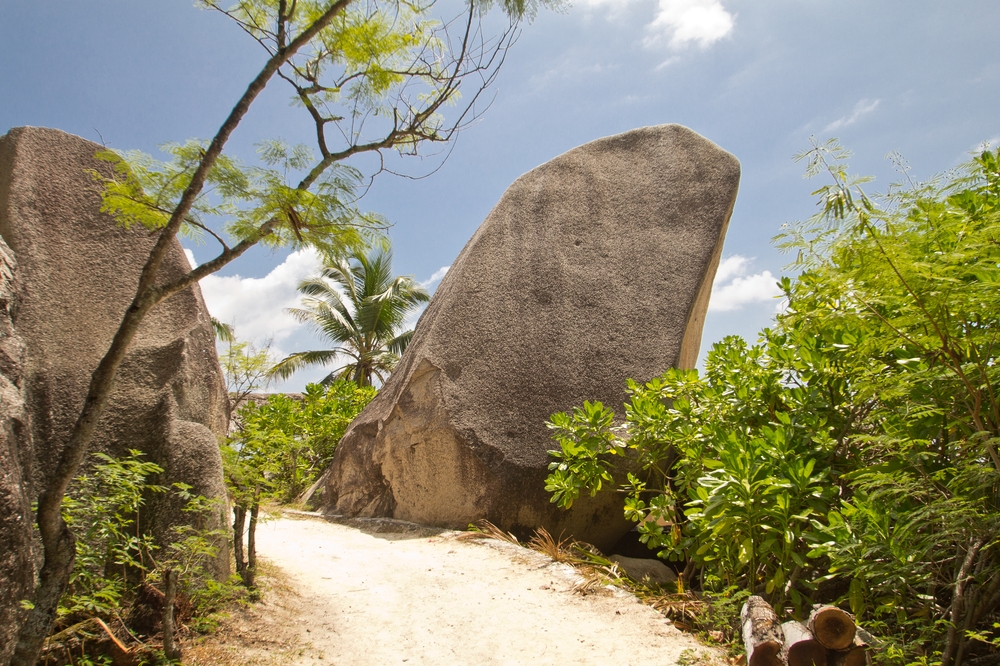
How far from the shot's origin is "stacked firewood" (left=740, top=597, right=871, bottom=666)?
3.12 metres

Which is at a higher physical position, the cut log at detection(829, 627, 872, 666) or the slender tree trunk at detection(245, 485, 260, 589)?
the slender tree trunk at detection(245, 485, 260, 589)

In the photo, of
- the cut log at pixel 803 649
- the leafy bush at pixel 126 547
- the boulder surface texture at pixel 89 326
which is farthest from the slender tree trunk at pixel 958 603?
the boulder surface texture at pixel 89 326

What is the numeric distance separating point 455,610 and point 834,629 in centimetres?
256

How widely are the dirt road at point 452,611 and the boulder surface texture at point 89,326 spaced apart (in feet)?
3.11

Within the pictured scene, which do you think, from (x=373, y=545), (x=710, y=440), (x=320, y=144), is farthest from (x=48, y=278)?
(x=710, y=440)

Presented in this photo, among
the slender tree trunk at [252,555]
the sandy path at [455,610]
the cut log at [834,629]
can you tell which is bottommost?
the sandy path at [455,610]

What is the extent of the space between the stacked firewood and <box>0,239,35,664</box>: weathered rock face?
3534mm


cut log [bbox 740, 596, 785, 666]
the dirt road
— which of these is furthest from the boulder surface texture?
cut log [bbox 740, 596, 785, 666]

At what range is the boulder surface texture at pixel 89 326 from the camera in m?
3.73

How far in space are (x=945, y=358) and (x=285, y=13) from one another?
12.8ft

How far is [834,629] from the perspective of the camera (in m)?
3.12

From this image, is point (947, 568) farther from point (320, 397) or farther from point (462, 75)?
point (320, 397)

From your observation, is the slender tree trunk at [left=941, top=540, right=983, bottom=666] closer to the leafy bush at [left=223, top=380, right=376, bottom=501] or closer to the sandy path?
the sandy path

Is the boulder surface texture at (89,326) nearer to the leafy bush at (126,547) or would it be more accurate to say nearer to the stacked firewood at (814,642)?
the leafy bush at (126,547)
